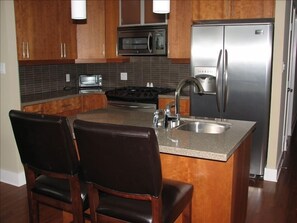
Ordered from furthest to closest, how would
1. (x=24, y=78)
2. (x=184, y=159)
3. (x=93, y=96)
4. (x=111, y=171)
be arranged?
(x=93, y=96), (x=24, y=78), (x=184, y=159), (x=111, y=171)

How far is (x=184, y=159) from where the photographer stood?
6.70 ft

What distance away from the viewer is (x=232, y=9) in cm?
364

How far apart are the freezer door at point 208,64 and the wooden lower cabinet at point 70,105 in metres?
1.43

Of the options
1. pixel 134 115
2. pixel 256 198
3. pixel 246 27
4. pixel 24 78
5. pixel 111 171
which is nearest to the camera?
pixel 111 171

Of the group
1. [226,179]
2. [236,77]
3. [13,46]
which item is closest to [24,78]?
[13,46]

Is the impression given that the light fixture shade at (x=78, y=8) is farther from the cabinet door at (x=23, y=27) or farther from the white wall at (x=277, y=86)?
the white wall at (x=277, y=86)

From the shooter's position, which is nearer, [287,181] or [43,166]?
[43,166]

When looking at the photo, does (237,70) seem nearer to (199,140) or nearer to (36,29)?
(199,140)

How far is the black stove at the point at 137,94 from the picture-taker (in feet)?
13.6

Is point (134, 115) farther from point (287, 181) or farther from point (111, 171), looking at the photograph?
point (287, 181)

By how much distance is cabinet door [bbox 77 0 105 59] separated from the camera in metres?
4.47

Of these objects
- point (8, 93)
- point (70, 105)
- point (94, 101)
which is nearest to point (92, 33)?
point (94, 101)

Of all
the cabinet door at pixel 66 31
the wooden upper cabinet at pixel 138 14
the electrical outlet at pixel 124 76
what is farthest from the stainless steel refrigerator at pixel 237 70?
the cabinet door at pixel 66 31

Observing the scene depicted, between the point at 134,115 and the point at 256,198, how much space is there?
1542mm
